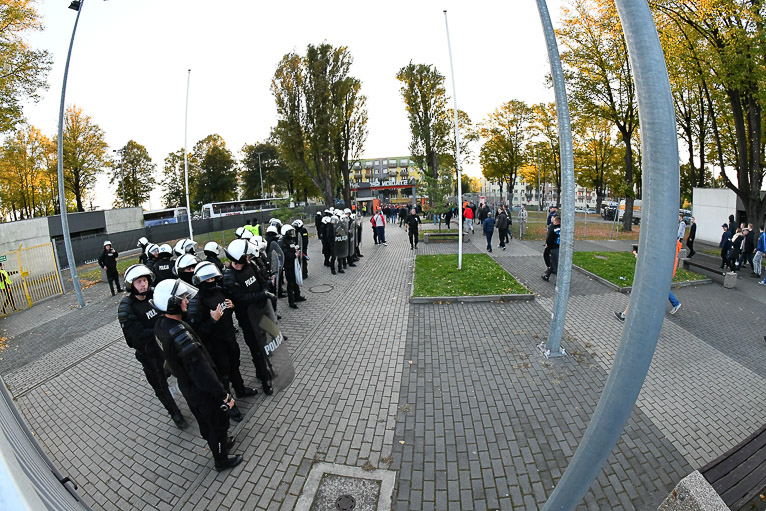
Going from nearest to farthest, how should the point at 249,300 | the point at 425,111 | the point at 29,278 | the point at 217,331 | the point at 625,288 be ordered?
the point at 217,331, the point at 249,300, the point at 625,288, the point at 29,278, the point at 425,111

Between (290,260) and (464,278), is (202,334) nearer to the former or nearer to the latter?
(290,260)

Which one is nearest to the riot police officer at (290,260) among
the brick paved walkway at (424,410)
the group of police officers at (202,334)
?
the brick paved walkway at (424,410)

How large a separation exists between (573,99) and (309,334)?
23.2 metres

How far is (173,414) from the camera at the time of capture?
4.64 m

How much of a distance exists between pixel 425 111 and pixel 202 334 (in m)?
31.0

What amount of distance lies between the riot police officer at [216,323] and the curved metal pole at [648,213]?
3962mm

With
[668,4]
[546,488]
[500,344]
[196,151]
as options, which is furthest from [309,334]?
[196,151]

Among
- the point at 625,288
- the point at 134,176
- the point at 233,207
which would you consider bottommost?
the point at 625,288

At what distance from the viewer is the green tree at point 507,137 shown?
40.1m

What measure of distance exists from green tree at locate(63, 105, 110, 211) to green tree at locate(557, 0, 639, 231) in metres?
46.4

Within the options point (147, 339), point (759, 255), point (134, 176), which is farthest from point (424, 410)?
point (134, 176)

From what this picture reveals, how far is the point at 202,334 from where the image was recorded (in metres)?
4.45

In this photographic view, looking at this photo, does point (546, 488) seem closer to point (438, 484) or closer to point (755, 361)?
point (438, 484)

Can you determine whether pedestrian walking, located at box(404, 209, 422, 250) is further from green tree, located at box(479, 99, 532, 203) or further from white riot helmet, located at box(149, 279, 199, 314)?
green tree, located at box(479, 99, 532, 203)
